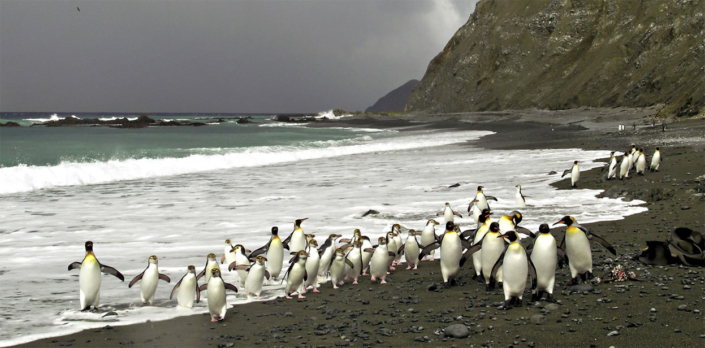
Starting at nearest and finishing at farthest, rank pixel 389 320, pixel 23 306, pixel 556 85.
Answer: pixel 389 320, pixel 23 306, pixel 556 85

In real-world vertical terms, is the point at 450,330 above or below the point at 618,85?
below

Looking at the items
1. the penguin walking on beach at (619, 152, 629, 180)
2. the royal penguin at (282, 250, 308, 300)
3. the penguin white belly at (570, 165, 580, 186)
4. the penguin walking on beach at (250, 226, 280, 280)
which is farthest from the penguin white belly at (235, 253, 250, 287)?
the penguin walking on beach at (619, 152, 629, 180)

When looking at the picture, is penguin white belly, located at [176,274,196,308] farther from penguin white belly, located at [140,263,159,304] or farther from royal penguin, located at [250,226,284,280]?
royal penguin, located at [250,226,284,280]

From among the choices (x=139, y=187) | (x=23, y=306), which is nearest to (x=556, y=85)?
(x=139, y=187)

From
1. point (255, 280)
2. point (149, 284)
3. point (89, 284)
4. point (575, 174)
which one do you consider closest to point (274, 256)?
point (255, 280)

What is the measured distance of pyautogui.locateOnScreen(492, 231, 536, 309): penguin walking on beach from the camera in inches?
251

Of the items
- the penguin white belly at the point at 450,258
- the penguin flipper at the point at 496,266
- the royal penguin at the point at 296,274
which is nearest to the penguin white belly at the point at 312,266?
the royal penguin at the point at 296,274

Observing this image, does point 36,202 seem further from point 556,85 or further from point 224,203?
point 556,85

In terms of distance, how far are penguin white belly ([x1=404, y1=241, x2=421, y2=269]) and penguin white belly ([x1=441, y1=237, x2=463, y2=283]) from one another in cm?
95

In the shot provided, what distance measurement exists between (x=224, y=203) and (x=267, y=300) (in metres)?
8.14

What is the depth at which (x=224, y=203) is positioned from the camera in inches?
599

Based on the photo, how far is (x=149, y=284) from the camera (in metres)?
7.04

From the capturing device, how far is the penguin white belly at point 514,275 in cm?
637

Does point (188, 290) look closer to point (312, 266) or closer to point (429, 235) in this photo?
point (312, 266)
